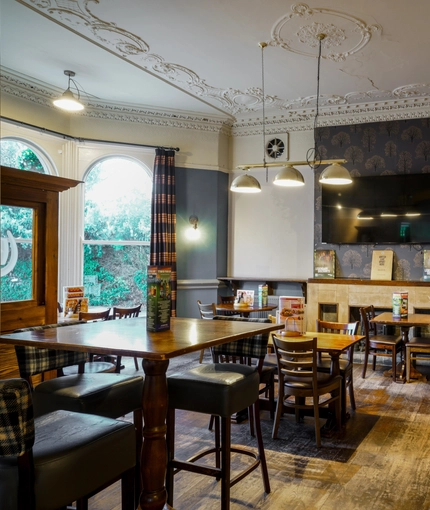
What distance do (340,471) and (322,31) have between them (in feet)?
14.0

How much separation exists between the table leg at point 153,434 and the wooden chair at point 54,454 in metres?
0.10

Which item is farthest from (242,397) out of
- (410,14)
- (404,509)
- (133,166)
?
(133,166)

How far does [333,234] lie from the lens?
7.64 m

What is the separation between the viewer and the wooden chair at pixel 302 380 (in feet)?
12.2

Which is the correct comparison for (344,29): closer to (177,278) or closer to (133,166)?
(133,166)

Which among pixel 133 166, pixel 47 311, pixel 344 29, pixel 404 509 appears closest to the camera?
pixel 404 509

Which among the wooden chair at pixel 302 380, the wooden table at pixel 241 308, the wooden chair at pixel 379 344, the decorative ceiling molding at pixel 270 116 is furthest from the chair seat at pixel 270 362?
the decorative ceiling molding at pixel 270 116

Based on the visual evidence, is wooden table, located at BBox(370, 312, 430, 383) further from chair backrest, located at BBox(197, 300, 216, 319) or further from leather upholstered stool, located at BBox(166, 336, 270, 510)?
leather upholstered stool, located at BBox(166, 336, 270, 510)

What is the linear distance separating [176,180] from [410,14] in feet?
14.1

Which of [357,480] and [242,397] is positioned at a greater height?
[242,397]

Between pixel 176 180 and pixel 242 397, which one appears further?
pixel 176 180

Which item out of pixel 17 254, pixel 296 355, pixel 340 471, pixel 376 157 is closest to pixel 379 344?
pixel 296 355

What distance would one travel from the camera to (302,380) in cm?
393

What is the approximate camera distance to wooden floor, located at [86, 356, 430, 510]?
2.86 meters
